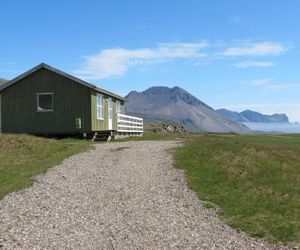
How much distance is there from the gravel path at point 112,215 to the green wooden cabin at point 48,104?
18223 mm

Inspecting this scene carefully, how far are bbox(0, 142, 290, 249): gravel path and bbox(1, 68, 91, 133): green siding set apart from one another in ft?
60.2

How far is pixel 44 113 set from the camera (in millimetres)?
39250

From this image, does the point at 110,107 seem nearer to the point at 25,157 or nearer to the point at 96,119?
the point at 96,119

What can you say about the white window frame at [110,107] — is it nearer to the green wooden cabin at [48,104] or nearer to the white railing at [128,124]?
the white railing at [128,124]

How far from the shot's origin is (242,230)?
11.5 meters

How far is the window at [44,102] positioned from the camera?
39188 mm

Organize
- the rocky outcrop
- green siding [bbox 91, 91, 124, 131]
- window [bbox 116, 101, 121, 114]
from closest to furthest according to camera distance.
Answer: green siding [bbox 91, 91, 124, 131] → window [bbox 116, 101, 121, 114] → the rocky outcrop

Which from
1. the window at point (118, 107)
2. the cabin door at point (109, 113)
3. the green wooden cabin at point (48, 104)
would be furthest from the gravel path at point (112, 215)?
the window at point (118, 107)

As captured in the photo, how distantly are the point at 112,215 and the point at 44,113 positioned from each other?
2760cm

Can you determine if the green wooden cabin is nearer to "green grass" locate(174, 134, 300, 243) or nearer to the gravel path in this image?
"green grass" locate(174, 134, 300, 243)

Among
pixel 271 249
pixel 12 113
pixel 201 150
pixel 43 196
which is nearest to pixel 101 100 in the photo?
pixel 12 113

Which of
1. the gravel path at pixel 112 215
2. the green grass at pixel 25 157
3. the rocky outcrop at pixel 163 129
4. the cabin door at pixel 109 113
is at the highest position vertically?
the cabin door at pixel 109 113

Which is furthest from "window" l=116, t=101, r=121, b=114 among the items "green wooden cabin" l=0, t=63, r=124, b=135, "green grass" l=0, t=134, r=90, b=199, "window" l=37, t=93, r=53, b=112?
"green grass" l=0, t=134, r=90, b=199

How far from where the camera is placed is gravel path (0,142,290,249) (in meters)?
10.4
